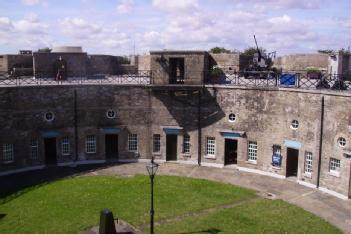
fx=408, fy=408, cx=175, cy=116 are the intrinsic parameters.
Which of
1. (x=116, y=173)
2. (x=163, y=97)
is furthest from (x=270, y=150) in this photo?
(x=116, y=173)

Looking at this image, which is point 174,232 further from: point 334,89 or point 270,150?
point 334,89

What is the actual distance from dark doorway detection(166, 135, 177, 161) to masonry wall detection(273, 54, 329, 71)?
12.0 m

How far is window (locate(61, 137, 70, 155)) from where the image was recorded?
2891 centimetres

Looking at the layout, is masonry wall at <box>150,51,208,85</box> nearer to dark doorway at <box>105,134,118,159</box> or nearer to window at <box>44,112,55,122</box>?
dark doorway at <box>105,134,118,159</box>

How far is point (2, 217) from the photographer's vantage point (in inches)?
777

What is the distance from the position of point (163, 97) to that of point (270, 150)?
27.2ft

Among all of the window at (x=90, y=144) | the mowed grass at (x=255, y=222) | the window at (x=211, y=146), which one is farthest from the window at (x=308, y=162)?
the window at (x=90, y=144)

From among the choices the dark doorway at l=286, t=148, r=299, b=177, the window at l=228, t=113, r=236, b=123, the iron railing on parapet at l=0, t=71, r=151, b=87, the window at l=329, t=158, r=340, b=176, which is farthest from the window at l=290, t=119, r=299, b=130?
the iron railing on parapet at l=0, t=71, r=151, b=87

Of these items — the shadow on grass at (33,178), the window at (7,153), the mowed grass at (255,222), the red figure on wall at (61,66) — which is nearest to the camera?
the mowed grass at (255,222)

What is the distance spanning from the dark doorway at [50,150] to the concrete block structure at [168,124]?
0.07m

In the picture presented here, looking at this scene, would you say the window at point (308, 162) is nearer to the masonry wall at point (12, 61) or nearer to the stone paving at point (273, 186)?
the stone paving at point (273, 186)

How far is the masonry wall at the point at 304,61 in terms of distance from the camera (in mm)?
33625

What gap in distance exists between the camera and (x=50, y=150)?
29.3 metres

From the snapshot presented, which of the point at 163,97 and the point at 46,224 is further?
the point at 163,97
